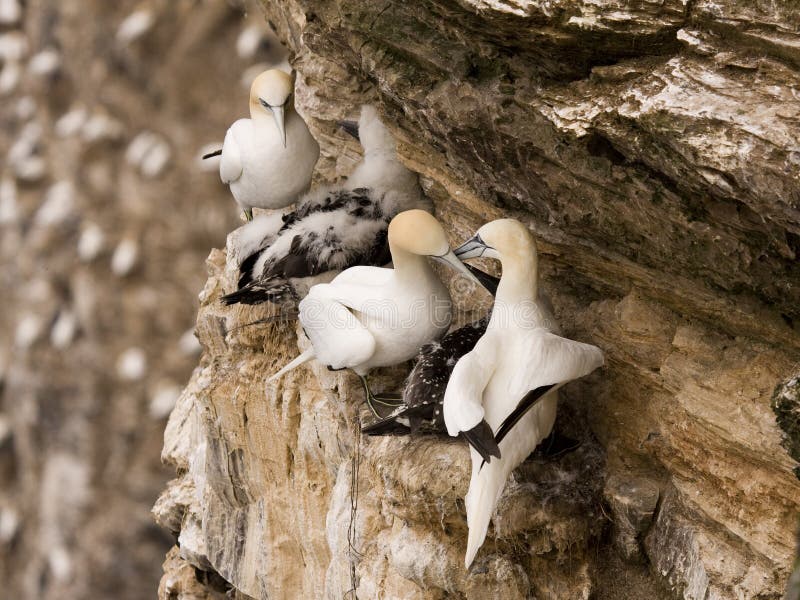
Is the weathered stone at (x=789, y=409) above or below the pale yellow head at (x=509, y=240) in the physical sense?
above

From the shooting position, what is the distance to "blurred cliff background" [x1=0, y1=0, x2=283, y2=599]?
15.1m

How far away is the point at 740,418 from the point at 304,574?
2.66 m

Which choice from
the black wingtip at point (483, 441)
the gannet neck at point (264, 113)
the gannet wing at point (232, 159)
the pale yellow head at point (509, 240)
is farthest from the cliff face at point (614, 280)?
the gannet wing at point (232, 159)

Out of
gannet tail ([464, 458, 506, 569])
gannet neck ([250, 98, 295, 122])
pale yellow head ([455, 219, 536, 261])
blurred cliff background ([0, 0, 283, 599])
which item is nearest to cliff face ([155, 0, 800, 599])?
pale yellow head ([455, 219, 536, 261])

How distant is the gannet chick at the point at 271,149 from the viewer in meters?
5.04

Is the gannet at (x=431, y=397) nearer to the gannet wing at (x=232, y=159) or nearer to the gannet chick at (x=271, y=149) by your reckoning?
the gannet chick at (x=271, y=149)

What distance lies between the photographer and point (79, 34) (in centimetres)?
1611

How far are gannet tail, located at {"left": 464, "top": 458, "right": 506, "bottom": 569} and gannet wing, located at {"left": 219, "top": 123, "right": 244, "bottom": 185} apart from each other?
2401 mm

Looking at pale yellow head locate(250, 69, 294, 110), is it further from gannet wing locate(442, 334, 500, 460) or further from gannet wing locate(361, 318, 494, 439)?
gannet wing locate(442, 334, 500, 460)

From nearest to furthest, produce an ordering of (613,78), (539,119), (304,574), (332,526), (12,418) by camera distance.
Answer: (613,78) < (539,119) < (332,526) < (304,574) < (12,418)

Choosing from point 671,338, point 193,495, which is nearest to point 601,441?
point 671,338

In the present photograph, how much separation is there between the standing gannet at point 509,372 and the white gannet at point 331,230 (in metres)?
0.88

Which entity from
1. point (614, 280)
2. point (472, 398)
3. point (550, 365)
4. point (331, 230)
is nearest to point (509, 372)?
point (550, 365)

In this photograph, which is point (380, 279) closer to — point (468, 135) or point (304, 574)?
point (468, 135)
